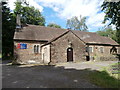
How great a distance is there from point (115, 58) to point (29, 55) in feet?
61.2

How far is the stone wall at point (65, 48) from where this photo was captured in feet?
51.6

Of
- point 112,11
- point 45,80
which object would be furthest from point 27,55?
point 112,11

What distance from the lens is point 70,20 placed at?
2179 inches

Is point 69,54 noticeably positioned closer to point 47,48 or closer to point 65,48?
point 65,48

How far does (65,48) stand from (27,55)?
7.44m

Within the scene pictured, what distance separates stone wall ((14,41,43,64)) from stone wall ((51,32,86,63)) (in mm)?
4298

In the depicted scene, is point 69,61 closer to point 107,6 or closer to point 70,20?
point 107,6

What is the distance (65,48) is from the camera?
16.7m

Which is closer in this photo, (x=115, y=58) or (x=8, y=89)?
(x=8, y=89)

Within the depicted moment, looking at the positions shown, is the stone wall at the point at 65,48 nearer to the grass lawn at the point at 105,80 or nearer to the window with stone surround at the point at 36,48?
the window with stone surround at the point at 36,48

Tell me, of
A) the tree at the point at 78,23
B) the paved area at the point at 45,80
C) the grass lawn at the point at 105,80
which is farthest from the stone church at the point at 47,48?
the tree at the point at 78,23

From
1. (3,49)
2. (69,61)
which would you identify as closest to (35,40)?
(69,61)

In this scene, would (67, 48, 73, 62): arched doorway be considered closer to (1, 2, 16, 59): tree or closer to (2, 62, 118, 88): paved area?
(2, 62, 118, 88): paved area

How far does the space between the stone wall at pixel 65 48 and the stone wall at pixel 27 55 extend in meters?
4.30
